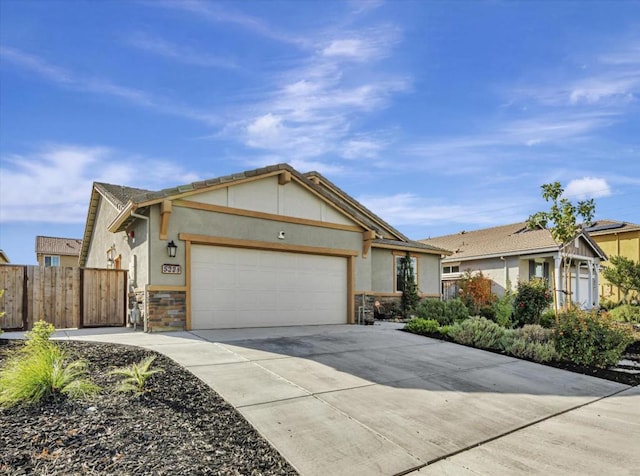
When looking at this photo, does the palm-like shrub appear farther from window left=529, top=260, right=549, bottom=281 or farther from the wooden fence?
window left=529, top=260, right=549, bottom=281

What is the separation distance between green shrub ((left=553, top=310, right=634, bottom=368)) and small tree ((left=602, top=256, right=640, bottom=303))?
16.5 metres

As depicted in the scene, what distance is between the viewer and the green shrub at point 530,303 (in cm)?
1475

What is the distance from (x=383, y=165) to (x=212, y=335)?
8.33 meters

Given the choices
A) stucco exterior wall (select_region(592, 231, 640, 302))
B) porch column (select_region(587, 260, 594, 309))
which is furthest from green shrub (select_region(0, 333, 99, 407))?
stucco exterior wall (select_region(592, 231, 640, 302))

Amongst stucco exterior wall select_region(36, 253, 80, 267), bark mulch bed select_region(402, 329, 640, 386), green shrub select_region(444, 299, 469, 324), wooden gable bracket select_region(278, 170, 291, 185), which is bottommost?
bark mulch bed select_region(402, 329, 640, 386)

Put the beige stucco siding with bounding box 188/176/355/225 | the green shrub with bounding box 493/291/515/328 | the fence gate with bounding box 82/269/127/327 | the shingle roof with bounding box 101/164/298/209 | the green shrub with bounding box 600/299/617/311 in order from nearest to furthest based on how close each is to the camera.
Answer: the shingle roof with bounding box 101/164/298/209
the beige stucco siding with bounding box 188/176/355/225
the fence gate with bounding box 82/269/127/327
the green shrub with bounding box 493/291/515/328
the green shrub with bounding box 600/299/617/311

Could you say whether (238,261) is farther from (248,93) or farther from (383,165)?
(383,165)

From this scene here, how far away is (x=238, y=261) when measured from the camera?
433 inches

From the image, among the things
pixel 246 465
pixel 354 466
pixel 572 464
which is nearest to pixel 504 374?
pixel 572 464

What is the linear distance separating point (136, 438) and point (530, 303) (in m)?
14.4

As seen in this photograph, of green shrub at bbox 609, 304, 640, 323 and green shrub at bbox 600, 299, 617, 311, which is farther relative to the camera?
green shrub at bbox 600, 299, 617, 311

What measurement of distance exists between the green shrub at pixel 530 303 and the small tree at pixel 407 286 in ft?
12.5

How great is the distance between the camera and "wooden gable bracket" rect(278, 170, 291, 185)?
11680 millimetres

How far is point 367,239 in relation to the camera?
44.2ft
